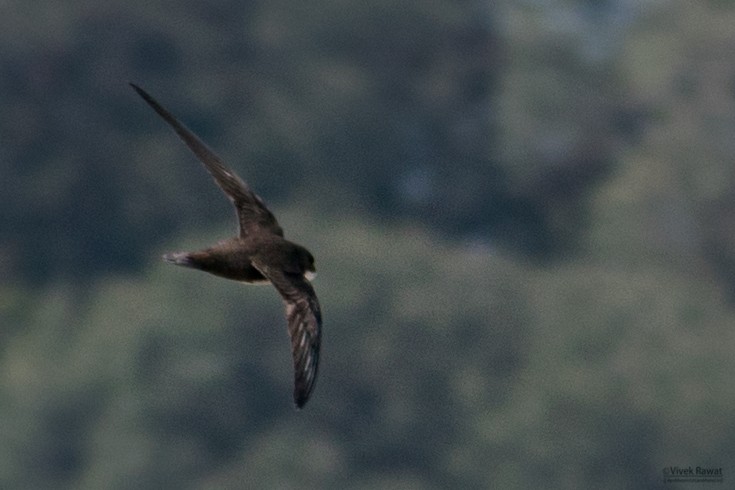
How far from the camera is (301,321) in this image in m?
12.0

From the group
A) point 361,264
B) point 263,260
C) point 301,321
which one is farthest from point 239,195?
point 361,264

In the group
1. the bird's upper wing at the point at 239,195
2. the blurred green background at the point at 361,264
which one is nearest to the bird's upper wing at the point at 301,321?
the bird's upper wing at the point at 239,195

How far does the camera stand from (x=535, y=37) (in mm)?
75125

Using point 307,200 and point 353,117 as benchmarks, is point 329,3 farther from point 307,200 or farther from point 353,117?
point 307,200

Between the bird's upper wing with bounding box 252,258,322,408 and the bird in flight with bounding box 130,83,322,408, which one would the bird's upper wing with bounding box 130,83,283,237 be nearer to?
the bird in flight with bounding box 130,83,322,408

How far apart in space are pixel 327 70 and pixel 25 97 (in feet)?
35.0

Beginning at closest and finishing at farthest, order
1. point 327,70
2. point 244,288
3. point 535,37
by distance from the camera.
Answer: point 244,288, point 327,70, point 535,37

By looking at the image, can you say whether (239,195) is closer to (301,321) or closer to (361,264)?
(301,321)

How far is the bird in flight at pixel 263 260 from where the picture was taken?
1180 centimetres

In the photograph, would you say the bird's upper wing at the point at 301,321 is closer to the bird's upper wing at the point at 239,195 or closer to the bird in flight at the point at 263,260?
the bird in flight at the point at 263,260

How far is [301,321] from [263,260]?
0.62 m

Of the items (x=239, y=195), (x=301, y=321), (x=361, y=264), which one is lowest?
(x=361, y=264)

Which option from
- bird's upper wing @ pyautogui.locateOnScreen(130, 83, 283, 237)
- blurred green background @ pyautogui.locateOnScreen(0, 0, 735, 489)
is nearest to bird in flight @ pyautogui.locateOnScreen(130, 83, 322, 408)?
bird's upper wing @ pyautogui.locateOnScreen(130, 83, 283, 237)

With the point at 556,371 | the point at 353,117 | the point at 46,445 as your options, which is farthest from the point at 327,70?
the point at 46,445
